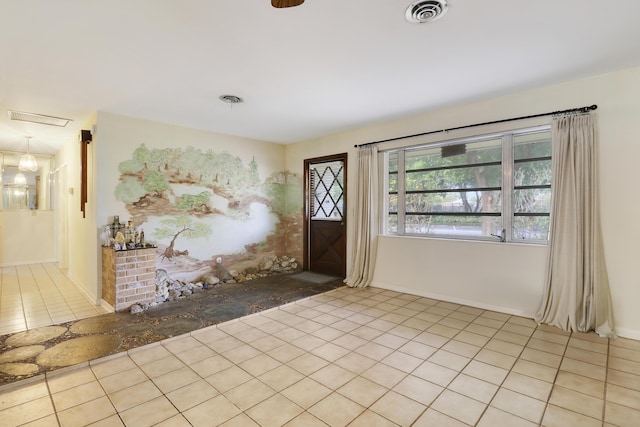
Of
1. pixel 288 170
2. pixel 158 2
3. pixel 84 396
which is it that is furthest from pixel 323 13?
pixel 288 170

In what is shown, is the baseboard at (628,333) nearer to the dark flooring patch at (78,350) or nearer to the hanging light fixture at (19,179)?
the dark flooring patch at (78,350)

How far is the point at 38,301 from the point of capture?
13.6ft

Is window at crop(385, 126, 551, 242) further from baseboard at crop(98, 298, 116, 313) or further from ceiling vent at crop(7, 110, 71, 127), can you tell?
ceiling vent at crop(7, 110, 71, 127)

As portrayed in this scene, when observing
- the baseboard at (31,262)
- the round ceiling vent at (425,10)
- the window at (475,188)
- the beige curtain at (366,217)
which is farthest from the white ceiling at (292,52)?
the baseboard at (31,262)

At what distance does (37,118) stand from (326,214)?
454 cm

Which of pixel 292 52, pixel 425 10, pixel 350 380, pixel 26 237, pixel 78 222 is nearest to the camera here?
pixel 425 10

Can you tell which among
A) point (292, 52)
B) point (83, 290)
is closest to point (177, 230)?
point (83, 290)

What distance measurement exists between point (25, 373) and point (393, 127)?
4.81m

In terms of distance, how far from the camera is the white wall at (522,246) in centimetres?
296

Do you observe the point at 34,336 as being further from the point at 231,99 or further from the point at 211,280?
the point at 231,99

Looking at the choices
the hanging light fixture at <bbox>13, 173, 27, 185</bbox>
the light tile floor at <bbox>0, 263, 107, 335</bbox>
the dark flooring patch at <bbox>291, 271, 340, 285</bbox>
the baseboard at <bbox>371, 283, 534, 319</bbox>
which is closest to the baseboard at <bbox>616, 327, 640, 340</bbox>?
the baseboard at <bbox>371, 283, 534, 319</bbox>

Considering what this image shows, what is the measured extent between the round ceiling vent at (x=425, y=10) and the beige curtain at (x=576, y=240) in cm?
218

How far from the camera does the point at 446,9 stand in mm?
2018

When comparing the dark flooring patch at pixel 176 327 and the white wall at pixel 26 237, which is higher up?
→ the white wall at pixel 26 237
